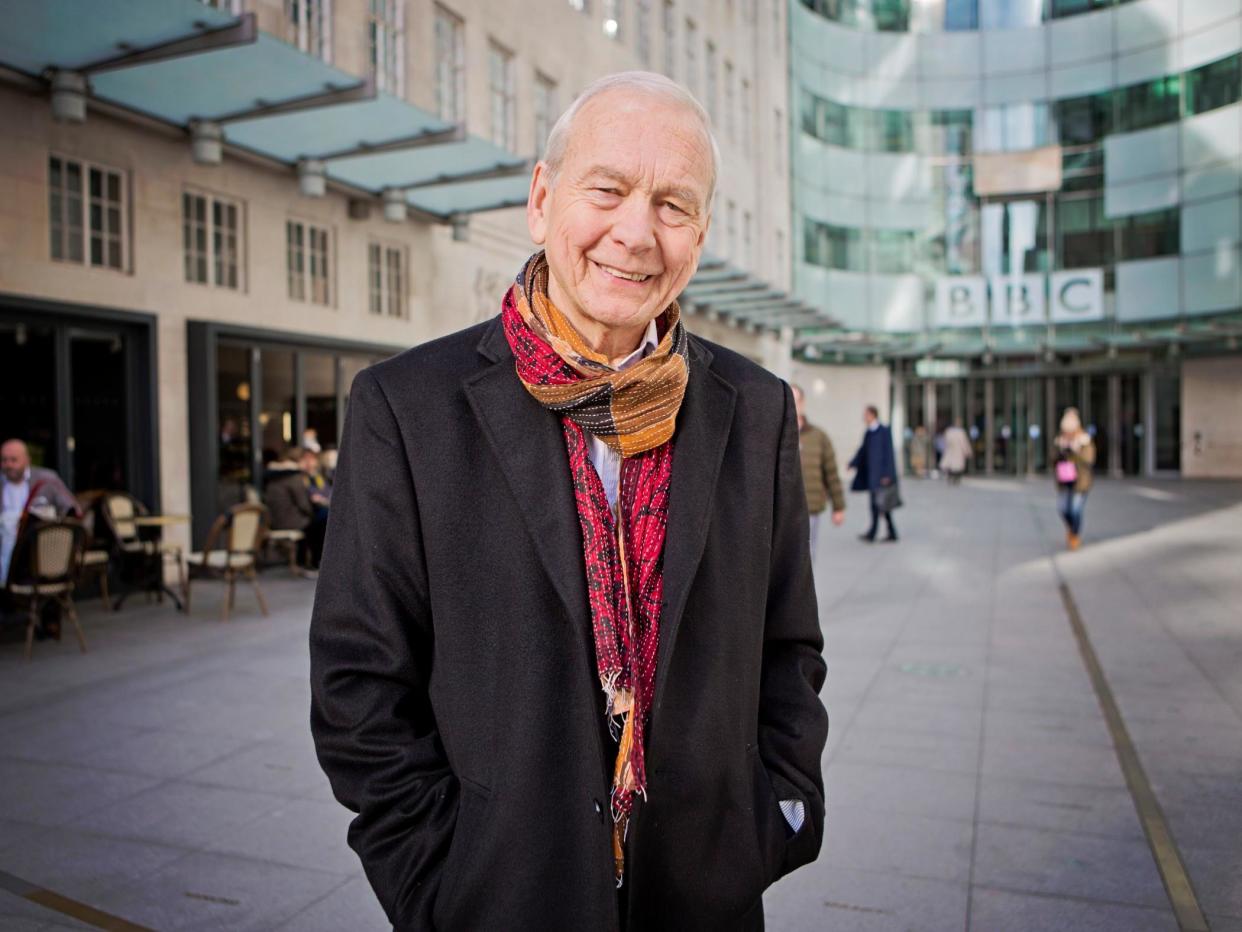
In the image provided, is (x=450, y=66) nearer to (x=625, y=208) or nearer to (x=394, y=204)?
(x=394, y=204)

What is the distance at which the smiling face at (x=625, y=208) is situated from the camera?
5.83ft

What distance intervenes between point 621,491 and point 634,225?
1.44 feet

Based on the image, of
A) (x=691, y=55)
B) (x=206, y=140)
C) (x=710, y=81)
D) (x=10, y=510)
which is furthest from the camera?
(x=710, y=81)

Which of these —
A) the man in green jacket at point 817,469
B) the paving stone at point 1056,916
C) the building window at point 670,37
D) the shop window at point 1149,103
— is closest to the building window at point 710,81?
the building window at point 670,37

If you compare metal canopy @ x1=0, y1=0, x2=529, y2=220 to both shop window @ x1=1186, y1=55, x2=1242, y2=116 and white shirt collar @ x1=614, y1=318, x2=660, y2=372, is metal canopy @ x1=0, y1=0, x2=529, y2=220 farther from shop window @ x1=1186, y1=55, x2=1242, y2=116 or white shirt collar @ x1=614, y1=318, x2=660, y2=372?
shop window @ x1=1186, y1=55, x2=1242, y2=116

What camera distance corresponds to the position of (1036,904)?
386 cm

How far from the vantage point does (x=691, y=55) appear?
27625 millimetres

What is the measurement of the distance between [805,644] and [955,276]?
36.0m

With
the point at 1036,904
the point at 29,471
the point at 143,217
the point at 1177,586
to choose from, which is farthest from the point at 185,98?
the point at 1177,586

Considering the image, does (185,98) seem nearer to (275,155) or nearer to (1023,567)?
(275,155)

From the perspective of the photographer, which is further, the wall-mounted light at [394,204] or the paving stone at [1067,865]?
the wall-mounted light at [394,204]

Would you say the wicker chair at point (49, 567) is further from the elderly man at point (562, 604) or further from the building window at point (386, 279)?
the building window at point (386, 279)

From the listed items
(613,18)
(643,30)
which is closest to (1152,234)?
(643,30)

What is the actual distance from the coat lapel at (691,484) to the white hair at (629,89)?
0.32 metres
